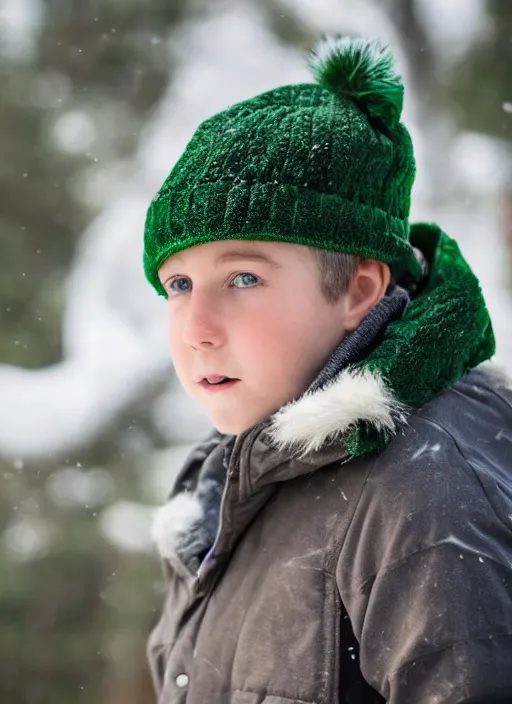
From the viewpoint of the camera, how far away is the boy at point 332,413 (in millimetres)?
957

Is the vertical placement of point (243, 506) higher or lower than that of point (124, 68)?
lower

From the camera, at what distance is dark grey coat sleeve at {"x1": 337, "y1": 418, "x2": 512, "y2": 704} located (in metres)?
0.89

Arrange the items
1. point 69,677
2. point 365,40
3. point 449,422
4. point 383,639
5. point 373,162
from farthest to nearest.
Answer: point 69,677 < point 365,40 < point 373,162 < point 449,422 < point 383,639

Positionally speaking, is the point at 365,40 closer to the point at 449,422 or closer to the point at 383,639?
the point at 449,422

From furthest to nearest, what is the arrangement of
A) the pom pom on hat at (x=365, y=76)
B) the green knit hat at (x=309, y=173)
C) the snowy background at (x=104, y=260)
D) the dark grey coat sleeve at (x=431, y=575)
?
the snowy background at (x=104, y=260) → the pom pom on hat at (x=365, y=76) → the green knit hat at (x=309, y=173) → the dark grey coat sleeve at (x=431, y=575)

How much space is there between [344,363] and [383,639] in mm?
377

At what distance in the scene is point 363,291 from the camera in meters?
1.24

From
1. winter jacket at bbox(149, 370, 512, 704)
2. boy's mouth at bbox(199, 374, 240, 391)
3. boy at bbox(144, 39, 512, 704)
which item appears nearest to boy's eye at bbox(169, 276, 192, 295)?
boy at bbox(144, 39, 512, 704)

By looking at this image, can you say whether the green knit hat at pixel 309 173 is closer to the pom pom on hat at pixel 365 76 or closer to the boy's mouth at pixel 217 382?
the pom pom on hat at pixel 365 76

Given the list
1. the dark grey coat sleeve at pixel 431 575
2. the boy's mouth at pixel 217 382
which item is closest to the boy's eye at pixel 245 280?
the boy's mouth at pixel 217 382

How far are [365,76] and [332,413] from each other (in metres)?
0.57

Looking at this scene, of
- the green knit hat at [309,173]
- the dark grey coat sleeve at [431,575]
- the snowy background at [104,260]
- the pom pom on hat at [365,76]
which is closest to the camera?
the dark grey coat sleeve at [431,575]

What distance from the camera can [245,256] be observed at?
1.16 m

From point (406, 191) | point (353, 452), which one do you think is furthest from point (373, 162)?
point (353, 452)
